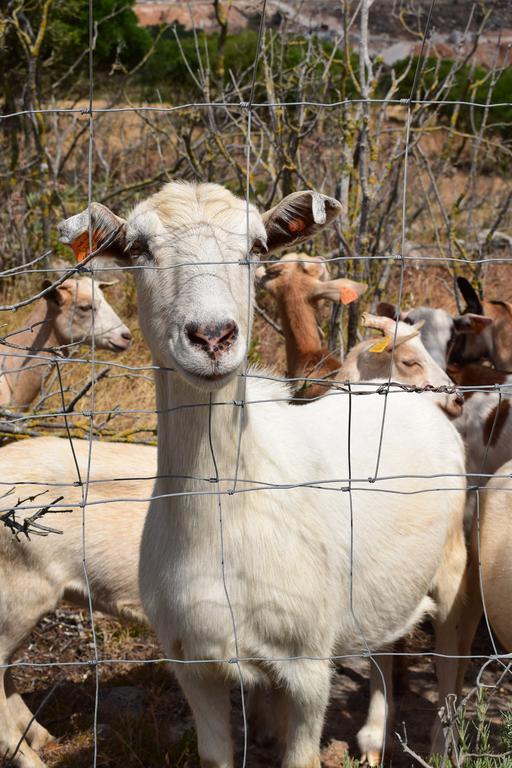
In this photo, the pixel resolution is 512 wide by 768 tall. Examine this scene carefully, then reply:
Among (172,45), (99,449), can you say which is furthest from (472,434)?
(172,45)

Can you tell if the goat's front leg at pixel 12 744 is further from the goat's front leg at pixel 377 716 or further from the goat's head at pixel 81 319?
the goat's head at pixel 81 319

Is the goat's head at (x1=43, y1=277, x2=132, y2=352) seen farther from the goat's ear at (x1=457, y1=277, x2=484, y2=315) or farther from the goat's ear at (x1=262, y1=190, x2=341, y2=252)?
the goat's ear at (x1=262, y1=190, x2=341, y2=252)

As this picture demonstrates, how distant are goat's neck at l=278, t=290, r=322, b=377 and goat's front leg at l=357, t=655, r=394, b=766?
102 inches

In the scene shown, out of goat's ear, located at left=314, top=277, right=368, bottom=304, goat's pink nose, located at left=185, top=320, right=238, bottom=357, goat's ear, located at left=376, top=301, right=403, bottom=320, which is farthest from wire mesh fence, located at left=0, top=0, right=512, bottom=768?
goat's ear, located at left=376, top=301, right=403, bottom=320

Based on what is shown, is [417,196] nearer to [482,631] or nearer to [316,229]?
[482,631]

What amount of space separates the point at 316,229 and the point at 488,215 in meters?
9.55

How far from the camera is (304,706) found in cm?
309

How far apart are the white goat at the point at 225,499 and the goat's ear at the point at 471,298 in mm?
3288

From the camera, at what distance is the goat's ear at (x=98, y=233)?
9.28 ft

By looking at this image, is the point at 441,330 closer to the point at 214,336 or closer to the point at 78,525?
the point at 78,525

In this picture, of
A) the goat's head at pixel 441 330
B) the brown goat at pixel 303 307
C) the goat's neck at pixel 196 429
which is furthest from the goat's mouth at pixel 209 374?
the goat's head at pixel 441 330

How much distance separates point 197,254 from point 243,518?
2.80 ft

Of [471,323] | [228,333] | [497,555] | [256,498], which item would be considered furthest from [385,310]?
[228,333]

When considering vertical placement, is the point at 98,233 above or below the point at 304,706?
above
